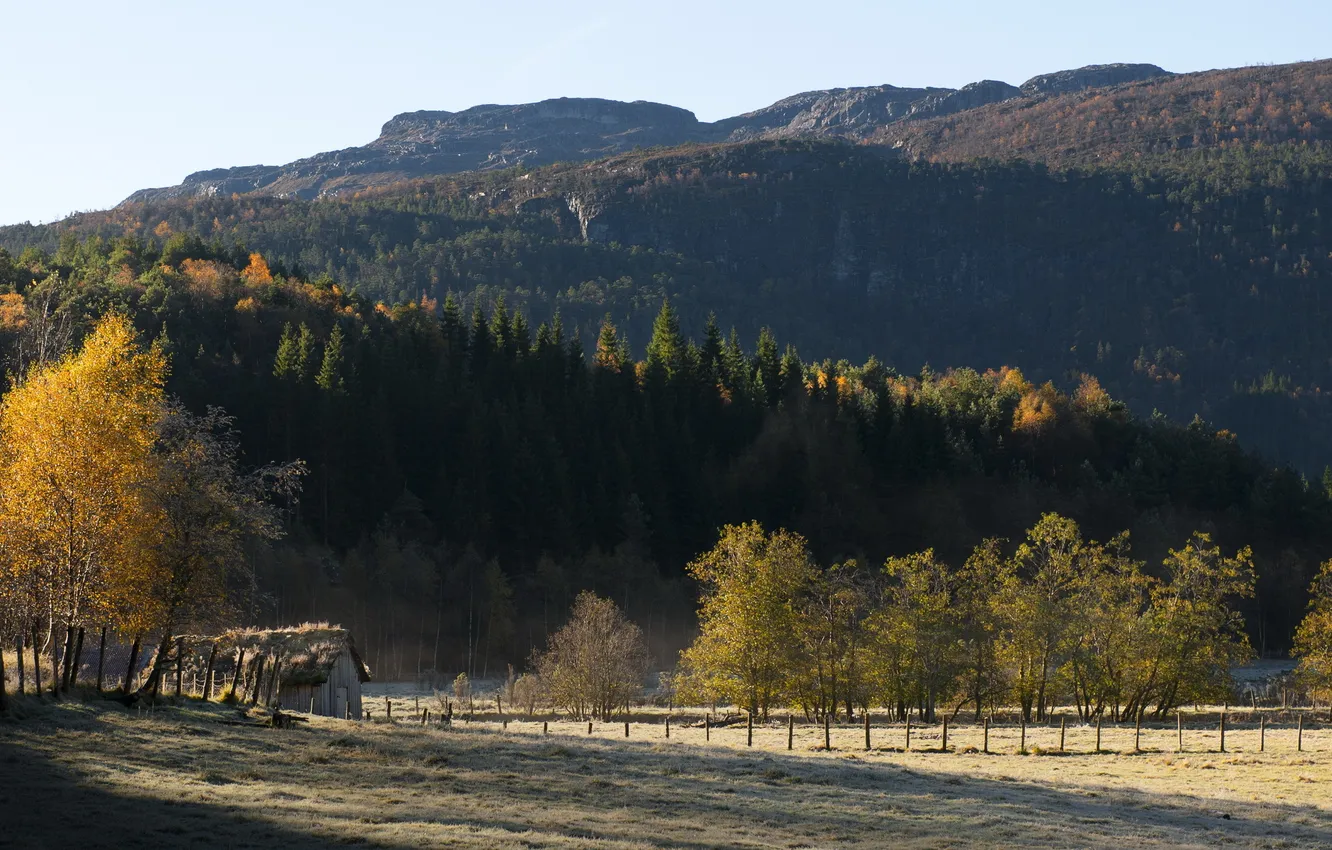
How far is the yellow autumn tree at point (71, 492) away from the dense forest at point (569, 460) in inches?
2904

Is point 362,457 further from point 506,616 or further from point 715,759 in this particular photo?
point 715,759

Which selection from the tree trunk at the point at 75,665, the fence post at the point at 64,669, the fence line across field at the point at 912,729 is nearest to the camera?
the fence post at the point at 64,669

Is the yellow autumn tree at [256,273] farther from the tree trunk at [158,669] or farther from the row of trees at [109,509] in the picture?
the tree trunk at [158,669]

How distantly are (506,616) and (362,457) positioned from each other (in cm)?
2430

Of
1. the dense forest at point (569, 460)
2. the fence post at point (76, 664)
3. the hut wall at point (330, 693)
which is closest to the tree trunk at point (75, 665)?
the fence post at point (76, 664)

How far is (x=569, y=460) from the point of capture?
161125mm

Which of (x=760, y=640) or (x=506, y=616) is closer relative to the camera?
(x=760, y=640)

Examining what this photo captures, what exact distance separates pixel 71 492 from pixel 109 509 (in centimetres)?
126

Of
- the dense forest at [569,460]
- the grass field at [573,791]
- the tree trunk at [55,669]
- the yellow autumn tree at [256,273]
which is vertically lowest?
the grass field at [573,791]

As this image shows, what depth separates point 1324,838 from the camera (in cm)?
3638

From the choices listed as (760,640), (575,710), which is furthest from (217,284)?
(760,640)

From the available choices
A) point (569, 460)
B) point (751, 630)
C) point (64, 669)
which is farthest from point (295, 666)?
point (569, 460)

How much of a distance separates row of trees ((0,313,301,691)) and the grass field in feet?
11.3

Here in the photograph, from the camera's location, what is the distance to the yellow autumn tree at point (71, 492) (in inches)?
1674
